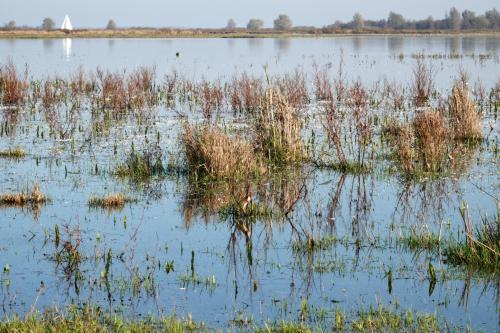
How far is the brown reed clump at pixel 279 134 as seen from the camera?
13469 mm

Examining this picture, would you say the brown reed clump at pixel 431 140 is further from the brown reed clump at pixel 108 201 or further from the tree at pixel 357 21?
the tree at pixel 357 21

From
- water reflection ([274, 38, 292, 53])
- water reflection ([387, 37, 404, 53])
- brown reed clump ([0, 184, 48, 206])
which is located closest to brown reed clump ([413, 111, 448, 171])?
brown reed clump ([0, 184, 48, 206])

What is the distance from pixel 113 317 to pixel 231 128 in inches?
407

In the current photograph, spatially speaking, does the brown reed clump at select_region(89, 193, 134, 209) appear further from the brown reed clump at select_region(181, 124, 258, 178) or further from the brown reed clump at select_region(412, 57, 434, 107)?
the brown reed clump at select_region(412, 57, 434, 107)

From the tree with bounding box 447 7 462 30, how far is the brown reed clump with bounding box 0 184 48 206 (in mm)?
110236

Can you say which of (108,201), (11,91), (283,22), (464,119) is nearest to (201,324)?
(108,201)

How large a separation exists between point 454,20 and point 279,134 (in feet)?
359

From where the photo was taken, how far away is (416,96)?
21.8 m

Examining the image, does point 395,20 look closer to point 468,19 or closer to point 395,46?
point 468,19

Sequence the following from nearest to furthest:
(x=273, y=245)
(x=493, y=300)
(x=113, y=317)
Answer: (x=113, y=317)
(x=493, y=300)
(x=273, y=245)

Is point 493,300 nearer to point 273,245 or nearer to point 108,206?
point 273,245

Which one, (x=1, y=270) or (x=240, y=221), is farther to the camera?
(x=240, y=221)

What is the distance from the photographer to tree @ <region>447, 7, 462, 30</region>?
116 metres

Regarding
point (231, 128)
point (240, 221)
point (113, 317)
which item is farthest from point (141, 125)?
point (113, 317)
